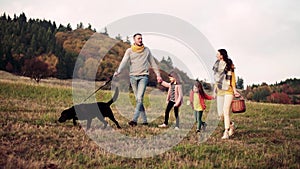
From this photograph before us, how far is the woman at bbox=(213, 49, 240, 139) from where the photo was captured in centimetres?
932

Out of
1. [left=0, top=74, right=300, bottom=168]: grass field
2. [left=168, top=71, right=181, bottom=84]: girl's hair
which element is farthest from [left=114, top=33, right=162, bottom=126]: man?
[left=0, top=74, right=300, bottom=168]: grass field

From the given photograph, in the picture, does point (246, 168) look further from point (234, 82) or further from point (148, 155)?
point (234, 82)

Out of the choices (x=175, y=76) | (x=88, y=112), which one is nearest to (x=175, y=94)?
(x=175, y=76)

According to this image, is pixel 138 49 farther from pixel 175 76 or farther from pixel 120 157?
pixel 120 157

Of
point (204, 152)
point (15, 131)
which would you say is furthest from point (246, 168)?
point (15, 131)

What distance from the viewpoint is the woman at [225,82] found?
30.6 feet

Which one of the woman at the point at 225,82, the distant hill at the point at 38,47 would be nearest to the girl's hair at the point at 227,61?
the woman at the point at 225,82

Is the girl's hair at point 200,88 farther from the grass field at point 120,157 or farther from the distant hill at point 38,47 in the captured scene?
the distant hill at point 38,47

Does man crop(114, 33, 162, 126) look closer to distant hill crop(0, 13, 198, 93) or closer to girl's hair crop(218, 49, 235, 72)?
girl's hair crop(218, 49, 235, 72)

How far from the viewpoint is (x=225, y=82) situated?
367 inches

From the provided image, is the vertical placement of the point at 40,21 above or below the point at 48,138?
above

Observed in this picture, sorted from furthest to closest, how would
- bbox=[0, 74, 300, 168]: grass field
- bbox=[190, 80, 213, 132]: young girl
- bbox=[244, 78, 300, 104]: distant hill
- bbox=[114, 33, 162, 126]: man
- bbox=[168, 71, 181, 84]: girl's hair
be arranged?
bbox=[244, 78, 300, 104]: distant hill
bbox=[168, 71, 181, 84]: girl's hair
bbox=[114, 33, 162, 126]: man
bbox=[190, 80, 213, 132]: young girl
bbox=[0, 74, 300, 168]: grass field

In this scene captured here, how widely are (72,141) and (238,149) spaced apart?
3.58m

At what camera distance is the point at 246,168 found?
637 centimetres
